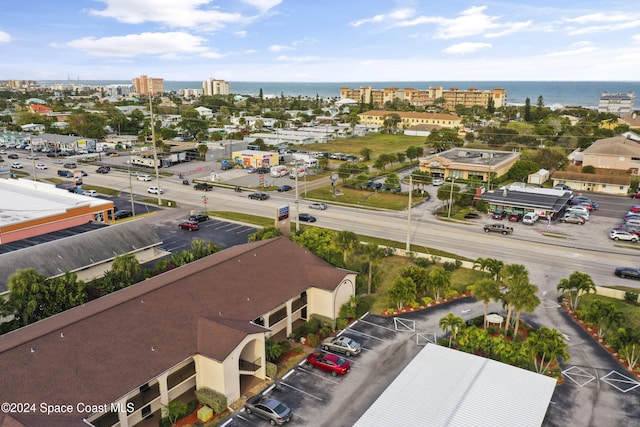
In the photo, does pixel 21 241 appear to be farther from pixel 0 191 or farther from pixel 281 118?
pixel 281 118

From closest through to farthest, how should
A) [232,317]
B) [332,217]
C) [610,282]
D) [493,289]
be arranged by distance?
1. [232,317]
2. [493,289]
3. [610,282]
4. [332,217]

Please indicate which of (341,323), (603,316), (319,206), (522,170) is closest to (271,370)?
(341,323)

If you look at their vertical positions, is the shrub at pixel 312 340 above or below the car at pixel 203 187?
below

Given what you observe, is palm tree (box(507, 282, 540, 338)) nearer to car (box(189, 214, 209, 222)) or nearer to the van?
the van

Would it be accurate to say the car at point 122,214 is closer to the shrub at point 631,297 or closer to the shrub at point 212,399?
the shrub at point 212,399

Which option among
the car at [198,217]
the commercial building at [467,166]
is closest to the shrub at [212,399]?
the car at [198,217]

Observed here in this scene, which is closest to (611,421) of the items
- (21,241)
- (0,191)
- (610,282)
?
(610,282)

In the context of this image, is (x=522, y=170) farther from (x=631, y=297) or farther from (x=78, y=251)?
(x=78, y=251)
